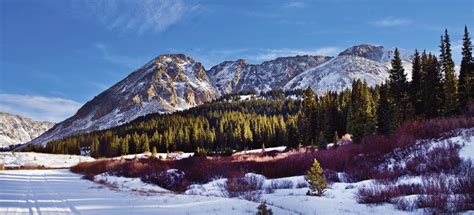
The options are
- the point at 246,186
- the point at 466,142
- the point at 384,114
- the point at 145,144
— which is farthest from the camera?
the point at 145,144

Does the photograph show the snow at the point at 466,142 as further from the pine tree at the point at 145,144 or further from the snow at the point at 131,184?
the pine tree at the point at 145,144

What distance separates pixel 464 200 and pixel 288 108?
591ft

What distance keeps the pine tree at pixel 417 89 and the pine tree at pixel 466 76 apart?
5124 millimetres

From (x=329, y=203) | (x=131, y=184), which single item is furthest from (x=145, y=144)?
(x=329, y=203)

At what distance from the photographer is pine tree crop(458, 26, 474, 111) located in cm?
4634

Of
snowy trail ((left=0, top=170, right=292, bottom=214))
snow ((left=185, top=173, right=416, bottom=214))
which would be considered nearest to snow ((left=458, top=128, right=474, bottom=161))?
snow ((left=185, top=173, right=416, bottom=214))

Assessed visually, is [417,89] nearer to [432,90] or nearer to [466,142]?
[432,90]

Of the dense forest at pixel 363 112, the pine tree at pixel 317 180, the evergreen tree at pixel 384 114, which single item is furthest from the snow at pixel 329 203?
the evergreen tree at pixel 384 114

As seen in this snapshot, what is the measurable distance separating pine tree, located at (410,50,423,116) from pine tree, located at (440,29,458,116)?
3.23 meters

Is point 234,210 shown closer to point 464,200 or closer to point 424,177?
point 464,200

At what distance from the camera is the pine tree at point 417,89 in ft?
177

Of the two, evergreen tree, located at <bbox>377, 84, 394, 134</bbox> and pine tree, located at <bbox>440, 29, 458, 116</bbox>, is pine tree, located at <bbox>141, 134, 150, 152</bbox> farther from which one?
pine tree, located at <bbox>440, 29, 458, 116</bbox>

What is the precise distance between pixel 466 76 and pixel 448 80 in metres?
2.87

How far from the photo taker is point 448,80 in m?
48.2
